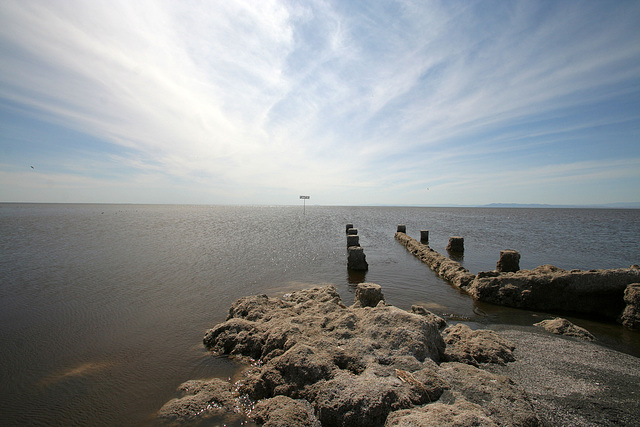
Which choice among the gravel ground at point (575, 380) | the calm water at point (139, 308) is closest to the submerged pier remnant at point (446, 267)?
the calm water at point (139, 308)

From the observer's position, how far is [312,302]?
7.84 metres

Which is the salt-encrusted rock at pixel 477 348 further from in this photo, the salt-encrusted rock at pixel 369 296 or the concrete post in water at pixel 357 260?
the concrete post in water at pixel 357 260

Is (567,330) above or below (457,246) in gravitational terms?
below

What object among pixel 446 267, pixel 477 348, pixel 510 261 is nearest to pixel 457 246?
pixel 446 267

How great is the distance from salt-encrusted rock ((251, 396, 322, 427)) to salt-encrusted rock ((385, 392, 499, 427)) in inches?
41.6

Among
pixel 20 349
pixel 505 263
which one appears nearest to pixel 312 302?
pixel 20 349

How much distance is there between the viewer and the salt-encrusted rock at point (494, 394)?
11.3 feet

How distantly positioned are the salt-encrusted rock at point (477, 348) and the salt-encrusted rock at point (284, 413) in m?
2.70

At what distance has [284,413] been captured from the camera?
12.5ft

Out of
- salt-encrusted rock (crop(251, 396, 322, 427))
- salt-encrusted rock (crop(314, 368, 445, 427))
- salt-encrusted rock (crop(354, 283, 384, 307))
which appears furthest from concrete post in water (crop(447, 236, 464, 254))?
salt-encrusted rock (crop(251, 396, 322, 427))

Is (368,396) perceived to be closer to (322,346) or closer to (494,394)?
(322,346)

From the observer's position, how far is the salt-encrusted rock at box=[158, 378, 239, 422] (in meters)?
4.15

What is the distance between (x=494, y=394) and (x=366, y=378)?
168 centimetres

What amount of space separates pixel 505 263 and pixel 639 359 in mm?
6246
